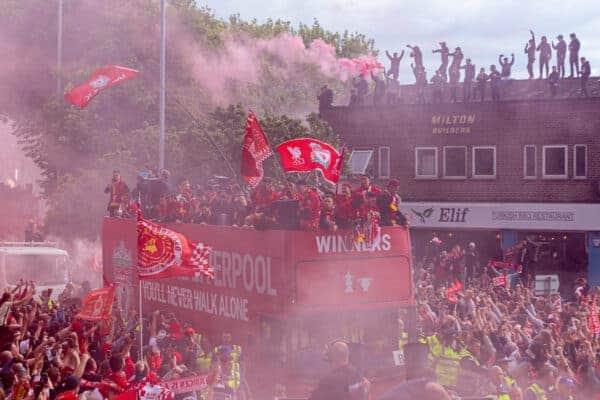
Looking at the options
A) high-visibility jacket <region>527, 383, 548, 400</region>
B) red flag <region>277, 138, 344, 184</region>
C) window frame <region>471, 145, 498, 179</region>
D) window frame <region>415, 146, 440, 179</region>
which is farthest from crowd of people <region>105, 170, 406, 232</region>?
window frame <region>415, 146, 440, 179</region>

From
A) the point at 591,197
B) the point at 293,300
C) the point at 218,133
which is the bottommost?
the point at 293,300

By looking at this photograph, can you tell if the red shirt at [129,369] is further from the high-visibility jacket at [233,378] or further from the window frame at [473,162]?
the window frame at [473,162]

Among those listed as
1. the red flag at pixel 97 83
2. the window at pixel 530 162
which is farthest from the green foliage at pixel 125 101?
the window at pixel 530 162

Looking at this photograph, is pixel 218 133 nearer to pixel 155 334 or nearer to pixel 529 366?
pixel 155 334

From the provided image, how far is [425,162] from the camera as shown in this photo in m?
37.3

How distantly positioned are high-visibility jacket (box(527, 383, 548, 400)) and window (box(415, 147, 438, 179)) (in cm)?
2497

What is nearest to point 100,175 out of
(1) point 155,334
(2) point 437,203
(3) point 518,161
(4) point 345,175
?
(4) point 345,175

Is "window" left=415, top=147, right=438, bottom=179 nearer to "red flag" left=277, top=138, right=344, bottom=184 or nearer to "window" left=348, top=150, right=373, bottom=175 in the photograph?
"window" left=348, top=150, right=373, bottom=175

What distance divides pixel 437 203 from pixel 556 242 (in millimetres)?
4803

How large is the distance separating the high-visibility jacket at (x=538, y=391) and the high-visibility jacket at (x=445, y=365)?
0.99 metres

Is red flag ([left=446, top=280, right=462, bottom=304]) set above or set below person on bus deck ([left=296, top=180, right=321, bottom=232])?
below

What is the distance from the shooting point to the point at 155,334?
47.3ft

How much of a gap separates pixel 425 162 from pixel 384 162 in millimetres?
1650

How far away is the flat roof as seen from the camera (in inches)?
915
